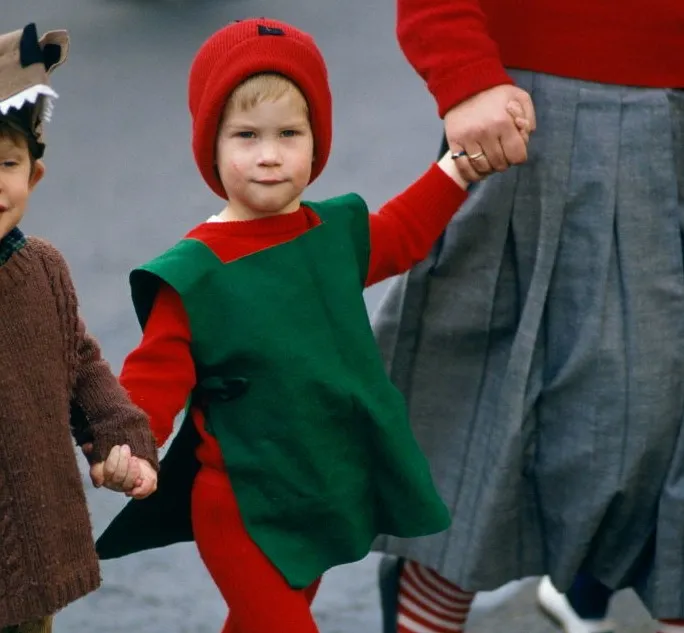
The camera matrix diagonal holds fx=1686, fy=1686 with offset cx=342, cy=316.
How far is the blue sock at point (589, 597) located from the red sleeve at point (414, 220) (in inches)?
30.1

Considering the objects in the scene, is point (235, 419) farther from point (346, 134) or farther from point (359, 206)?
point (346, 134)

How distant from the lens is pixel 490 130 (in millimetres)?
2184

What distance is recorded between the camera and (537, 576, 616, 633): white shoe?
279 cm

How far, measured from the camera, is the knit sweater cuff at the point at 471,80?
86.4 inches

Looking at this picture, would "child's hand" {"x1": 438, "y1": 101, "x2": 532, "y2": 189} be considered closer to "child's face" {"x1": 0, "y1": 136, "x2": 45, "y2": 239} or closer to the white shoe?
"child's face" {"x1": 0, "y1": 136, "x2": 45, "y2": 239}

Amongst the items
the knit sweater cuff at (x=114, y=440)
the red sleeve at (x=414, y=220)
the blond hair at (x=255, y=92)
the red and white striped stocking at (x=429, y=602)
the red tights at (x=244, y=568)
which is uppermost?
the blond hair at (x=255, y=92)

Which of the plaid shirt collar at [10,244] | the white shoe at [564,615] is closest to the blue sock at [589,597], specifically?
the white shoe at [564,615]

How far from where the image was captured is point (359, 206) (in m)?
2.19

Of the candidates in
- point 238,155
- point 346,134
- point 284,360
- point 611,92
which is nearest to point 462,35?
point 611,92

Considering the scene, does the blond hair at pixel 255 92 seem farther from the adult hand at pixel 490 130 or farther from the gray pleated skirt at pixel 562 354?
the gray pleated skirt at pixel 562 354

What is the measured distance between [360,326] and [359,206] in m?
0.17

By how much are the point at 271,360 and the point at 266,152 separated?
0.25 meters

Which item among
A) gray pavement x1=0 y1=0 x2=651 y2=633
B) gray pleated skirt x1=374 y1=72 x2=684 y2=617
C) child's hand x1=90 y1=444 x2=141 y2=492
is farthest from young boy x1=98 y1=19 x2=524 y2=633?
gray pavement x1=0 y1=0 x2=651 y2=633

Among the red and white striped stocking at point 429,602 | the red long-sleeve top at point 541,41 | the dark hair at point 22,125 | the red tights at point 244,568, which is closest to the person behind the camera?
the dark hair at point 22,125
